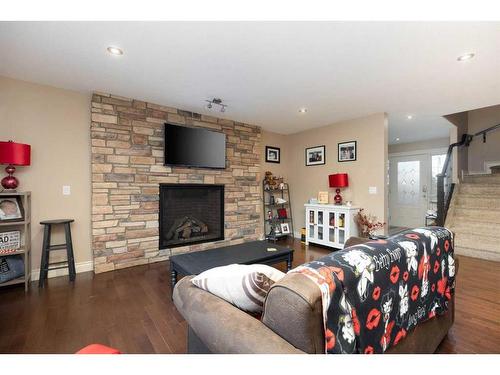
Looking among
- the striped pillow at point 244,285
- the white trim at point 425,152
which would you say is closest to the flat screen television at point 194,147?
the striped pillow at point 244,285

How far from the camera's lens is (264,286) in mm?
946

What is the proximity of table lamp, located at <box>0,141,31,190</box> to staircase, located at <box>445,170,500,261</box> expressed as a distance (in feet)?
19.2

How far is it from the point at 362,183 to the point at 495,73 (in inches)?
78.1

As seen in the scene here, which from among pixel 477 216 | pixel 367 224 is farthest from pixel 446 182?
pixel 367 224

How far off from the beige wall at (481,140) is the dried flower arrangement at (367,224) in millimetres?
3544

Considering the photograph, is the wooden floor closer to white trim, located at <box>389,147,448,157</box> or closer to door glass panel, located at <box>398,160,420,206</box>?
door glass panel, located at <box>398,160,420,206</box>

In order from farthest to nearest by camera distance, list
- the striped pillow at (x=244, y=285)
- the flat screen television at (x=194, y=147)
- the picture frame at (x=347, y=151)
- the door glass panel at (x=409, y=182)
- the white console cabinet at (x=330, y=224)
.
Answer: the door glass panel at (x=409, y=182) < the picture frame at (x=347, y=151) < the white console cabinet at (x=330, y=224) < the flat screen television at (x=194, y=147) < the striped pillow at (x=244, y=285)

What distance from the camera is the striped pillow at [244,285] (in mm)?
939

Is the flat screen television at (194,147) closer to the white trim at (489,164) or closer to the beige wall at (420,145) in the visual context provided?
the beige wall at (420,145)

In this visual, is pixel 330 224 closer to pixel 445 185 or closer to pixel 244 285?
pixel 445 185

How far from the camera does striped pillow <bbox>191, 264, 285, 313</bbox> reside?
939 millimetres

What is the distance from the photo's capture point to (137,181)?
3.28m

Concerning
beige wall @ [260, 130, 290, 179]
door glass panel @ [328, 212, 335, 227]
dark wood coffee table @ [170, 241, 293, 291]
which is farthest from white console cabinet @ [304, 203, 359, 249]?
dark wood coffee table @ [170, 241, 293, 291]
